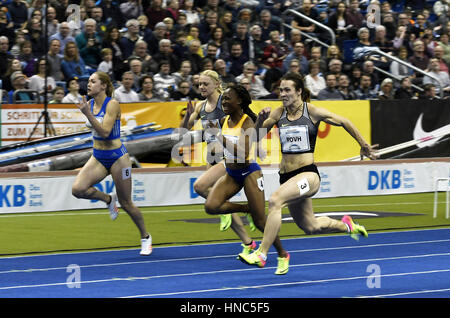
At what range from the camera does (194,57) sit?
67.7ft

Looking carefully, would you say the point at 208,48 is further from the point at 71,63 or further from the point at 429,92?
the point at 429,92

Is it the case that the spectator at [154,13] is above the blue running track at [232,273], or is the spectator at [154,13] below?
above

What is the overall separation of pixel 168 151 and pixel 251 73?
2737 mm

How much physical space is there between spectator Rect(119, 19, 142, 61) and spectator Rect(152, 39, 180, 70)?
1.77ft

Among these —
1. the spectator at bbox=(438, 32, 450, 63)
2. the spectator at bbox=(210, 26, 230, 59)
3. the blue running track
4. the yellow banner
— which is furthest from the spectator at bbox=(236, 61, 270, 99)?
the blue running track

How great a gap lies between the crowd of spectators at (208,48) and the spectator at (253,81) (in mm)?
26

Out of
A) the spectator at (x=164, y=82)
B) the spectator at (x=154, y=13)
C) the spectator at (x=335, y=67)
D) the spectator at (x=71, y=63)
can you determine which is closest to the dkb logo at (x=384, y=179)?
the spectator at (x=335, y=67)

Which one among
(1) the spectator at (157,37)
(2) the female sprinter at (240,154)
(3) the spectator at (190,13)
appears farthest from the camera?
(3) the spectator at (190,13)

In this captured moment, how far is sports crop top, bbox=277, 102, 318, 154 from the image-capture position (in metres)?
10.5

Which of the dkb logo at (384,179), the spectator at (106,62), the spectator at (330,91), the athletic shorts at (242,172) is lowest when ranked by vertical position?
the dkb logo at (384,179)

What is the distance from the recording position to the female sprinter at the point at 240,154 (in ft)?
36.1

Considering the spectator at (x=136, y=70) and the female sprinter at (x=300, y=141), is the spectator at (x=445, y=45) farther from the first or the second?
the female sprinter at (x=300, y=141)

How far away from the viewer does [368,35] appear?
24609mm
